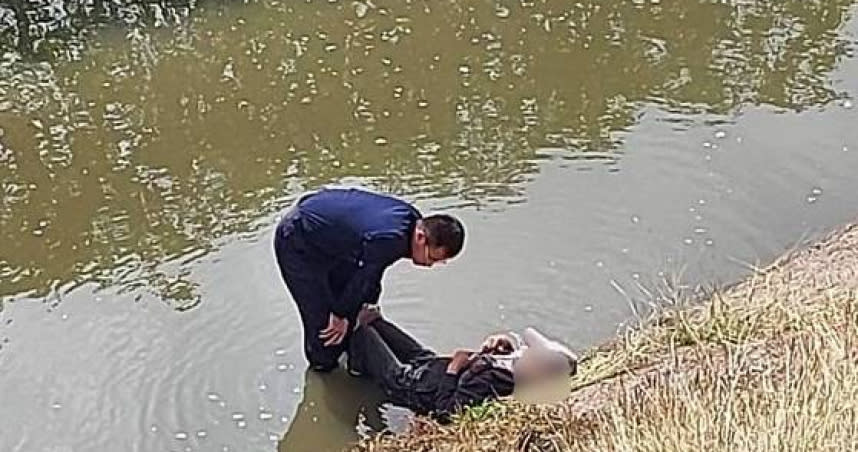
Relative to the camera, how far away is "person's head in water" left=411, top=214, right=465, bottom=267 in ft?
19.4

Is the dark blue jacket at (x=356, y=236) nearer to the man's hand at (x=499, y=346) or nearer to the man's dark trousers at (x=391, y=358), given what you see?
the man's dark trousers at (x=391, y=358)

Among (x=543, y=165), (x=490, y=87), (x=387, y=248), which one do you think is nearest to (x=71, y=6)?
(x=490, y=87)

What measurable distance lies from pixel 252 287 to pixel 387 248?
169 cm

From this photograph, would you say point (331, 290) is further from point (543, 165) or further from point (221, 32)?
point (221, 32)

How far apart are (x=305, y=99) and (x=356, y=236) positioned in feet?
13.2

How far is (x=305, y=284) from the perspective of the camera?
6504 mm

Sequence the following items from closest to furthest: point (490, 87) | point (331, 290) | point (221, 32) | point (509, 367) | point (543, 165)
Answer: point (509, 367) → point (331, 290) → point (543, 165) → point (490, 87) → point (221, 32)

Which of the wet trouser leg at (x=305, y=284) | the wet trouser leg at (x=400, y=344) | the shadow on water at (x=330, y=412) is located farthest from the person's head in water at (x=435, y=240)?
the shadow on water at (x=330, y=412)

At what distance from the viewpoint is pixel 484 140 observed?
927 centimetres

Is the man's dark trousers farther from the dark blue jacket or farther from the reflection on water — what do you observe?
the reflection on water

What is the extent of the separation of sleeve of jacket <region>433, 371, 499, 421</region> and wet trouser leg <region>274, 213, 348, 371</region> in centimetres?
67

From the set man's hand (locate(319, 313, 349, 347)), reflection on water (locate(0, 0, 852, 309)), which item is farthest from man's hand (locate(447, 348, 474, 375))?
reflection on water (locate(0, 0, 852, 309))

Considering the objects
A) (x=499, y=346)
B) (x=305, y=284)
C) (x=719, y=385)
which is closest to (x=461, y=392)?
(x=499, y=346)

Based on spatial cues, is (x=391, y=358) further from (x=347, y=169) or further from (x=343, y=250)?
(x=347, y=169)
